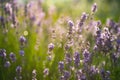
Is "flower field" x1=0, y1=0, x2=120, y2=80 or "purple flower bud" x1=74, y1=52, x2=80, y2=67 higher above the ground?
"flower field" x1=0, y1=0, x2=120, y2=80

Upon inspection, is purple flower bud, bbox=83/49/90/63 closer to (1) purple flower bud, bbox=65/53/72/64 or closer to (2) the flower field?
(2) the flower field

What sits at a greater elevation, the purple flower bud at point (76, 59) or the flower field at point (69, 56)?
the flower field at point (69, 56)

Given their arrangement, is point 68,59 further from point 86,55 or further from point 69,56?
point 86,55

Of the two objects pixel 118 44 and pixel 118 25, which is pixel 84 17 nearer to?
pixel 118 44

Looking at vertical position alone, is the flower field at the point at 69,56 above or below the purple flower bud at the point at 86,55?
above

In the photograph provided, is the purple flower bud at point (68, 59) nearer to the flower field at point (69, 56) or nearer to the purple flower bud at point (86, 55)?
the flower field at point (69, 56)

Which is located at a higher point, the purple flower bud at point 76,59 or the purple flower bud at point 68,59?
the purple flower bud at point 68,59

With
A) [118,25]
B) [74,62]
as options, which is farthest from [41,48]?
[74,62]

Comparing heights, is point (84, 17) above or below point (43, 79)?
above

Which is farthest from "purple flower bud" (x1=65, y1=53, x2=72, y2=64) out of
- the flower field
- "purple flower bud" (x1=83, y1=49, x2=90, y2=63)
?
"purple flower bud" (x1=83, y1=49, x2=90, y2=63)

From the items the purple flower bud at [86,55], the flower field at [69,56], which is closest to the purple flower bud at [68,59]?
the flower field at [69,56]

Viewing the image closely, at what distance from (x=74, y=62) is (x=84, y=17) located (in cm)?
50

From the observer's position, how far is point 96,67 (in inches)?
142

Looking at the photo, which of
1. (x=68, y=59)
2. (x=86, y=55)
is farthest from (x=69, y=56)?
(x=86, y=55)
